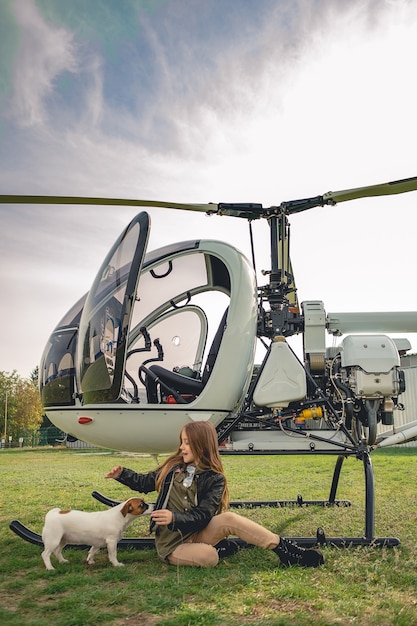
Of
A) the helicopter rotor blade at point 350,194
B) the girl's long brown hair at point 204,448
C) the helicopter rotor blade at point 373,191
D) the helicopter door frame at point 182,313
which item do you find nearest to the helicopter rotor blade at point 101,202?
the helicopter rotor blade at point 350,194

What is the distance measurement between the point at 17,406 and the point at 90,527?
41.1 m

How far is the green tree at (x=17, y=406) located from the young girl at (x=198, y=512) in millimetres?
39912

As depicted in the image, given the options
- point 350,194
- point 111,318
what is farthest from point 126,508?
point 350,194

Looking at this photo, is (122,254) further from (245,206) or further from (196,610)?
(196,610)

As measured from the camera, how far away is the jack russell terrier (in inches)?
148

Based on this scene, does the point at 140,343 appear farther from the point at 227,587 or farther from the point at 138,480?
the point at 227,587

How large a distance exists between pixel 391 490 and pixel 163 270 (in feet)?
15.4

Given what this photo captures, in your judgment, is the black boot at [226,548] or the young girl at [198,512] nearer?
the young girl at [198,512]

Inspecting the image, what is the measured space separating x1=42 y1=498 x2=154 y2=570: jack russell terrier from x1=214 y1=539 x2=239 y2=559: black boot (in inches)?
23.2

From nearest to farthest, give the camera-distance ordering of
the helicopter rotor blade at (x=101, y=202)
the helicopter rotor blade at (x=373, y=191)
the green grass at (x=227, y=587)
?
the green grass at (x=227, y=587) < the helicopter rotor blade at (x=373, y=191) < the helicopter rotor blade at (x=101, y=202)

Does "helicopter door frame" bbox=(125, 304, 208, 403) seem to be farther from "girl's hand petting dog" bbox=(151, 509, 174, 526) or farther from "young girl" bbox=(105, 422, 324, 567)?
"girl's hand petting dog" bbox=(151, 509, 174, 526)

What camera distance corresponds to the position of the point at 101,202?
4.80 metres

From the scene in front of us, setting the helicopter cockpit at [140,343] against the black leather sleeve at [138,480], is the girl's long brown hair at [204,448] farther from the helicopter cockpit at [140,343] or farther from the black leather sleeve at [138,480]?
the helicopter cockpit at [140,343]

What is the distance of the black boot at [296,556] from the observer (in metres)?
3.70
